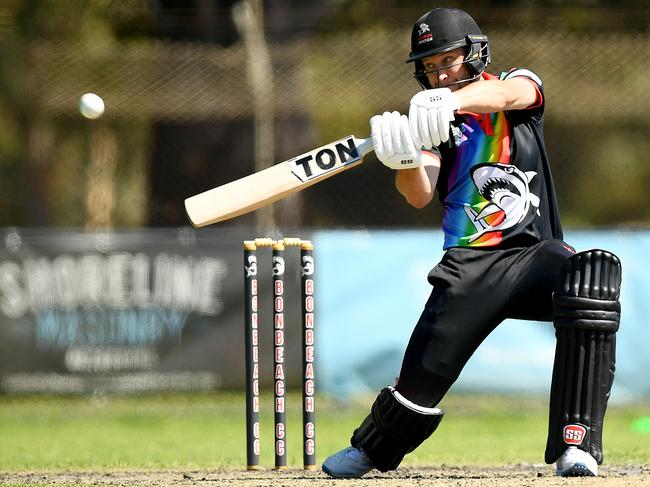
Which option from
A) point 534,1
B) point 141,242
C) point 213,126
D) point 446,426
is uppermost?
point 534,1

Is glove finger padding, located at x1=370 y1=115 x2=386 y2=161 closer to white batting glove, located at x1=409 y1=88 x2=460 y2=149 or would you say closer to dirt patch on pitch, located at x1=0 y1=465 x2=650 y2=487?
white batting glove, located at x1=409 y1=88 x2=460 y2=149

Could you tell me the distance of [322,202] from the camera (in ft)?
38.9

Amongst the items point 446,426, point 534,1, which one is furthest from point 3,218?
point 446,426

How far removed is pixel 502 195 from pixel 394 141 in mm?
511

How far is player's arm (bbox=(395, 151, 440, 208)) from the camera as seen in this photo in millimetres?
4945

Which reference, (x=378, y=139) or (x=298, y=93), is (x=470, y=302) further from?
(x=298, y=93)

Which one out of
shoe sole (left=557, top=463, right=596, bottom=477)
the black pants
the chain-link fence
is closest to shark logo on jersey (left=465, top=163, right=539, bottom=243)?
the black pants

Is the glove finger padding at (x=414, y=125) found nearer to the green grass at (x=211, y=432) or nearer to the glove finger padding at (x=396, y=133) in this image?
the glove finger padding at (x=396, y=133)

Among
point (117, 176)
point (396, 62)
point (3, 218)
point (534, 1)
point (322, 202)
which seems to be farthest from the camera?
point (117, 176)

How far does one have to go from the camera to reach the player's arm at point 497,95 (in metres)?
4.59

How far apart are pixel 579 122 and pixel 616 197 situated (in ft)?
33.1

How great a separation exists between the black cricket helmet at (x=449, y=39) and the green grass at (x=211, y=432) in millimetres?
2239

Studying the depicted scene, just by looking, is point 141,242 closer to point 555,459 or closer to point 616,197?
point 555,459

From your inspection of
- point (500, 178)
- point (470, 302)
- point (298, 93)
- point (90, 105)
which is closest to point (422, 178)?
point (500, 178)
